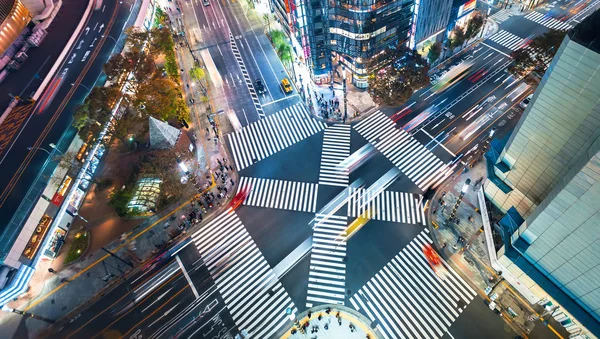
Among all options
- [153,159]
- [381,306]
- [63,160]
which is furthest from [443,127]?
[63,160]

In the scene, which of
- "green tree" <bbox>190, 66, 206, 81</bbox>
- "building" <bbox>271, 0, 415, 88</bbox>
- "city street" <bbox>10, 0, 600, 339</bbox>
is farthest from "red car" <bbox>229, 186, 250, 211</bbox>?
"green tree" <bbox>190, 66, 206, 81</bbox>

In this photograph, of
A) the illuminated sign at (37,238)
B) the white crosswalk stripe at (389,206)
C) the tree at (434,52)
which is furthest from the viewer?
the tree at (434,52)

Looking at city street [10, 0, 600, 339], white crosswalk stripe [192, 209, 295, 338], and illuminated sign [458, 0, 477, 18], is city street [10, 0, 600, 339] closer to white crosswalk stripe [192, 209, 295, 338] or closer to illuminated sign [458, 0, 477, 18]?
white crosswalk stripe [192, 209, 295, 338]

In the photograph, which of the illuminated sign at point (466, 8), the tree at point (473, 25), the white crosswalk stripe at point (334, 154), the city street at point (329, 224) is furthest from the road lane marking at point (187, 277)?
the illuminated sign at point (466, 8)

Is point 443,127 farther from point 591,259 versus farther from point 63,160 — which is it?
point 63,160

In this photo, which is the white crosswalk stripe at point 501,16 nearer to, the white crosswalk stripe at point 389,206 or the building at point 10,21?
the white crosswalk stripe at point 389,206

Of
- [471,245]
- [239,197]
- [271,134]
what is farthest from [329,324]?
[271,134]

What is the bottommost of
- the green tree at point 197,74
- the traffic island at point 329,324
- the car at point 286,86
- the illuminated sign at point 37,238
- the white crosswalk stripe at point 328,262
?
the traffic island at point 329,324
